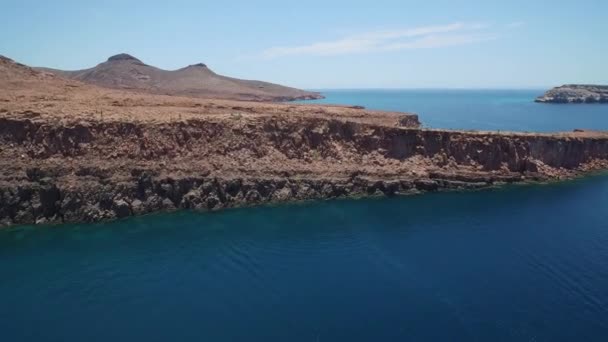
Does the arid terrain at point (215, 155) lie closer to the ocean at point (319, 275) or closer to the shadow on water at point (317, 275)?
the ocean at point (319, 275)

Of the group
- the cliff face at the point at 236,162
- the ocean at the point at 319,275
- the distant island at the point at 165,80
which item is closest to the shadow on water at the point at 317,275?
the ocean at the point at 319,275

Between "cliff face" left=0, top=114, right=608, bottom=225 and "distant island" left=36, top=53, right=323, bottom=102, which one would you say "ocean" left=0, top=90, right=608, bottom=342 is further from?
"distant island" left=36, top=53, right=323, bottom=102

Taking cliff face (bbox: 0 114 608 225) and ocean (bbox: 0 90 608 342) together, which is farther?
cliff face (bbox: 0 114 608 225)

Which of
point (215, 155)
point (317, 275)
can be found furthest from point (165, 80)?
point (317, 275)

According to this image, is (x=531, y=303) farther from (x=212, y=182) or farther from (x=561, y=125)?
(x=561, y=125)

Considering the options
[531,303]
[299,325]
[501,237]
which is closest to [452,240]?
[501,237]

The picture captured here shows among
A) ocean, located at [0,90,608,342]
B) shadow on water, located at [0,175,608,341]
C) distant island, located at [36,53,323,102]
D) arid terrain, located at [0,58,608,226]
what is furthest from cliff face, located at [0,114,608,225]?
distant island, located at [36,53,323,102]
